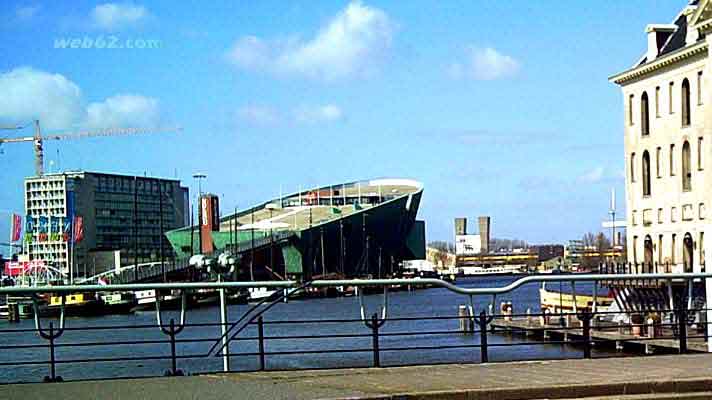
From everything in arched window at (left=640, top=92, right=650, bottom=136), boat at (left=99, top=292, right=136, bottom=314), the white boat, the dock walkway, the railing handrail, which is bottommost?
boat at (left=99, top=292, right=136, bottom=314)

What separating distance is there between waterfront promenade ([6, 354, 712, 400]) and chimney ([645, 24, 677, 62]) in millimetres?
55583

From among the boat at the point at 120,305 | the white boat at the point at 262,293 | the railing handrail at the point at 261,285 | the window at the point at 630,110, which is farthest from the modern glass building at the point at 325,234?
the railing handrail at the point at 261,285

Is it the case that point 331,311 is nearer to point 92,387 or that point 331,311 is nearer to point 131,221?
point 92,387

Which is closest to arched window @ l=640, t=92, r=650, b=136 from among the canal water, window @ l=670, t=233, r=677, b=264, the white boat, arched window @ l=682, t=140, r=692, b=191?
arched window @ l=682, t=140, r=692, b=191

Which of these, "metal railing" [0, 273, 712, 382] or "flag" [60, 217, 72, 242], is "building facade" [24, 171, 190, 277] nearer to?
"flag" [60, 217, 72, 242]

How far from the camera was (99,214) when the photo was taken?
183375mm

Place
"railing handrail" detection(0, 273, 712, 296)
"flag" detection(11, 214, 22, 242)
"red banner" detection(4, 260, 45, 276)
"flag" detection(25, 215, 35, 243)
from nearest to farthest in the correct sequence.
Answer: "railing handrail" detection(0, 273, 712, 296)
"red banner" detection(4, 260, 45, 276)
"flag" detection(11, 214, 22, 242)
"flag" detection(25, 215, 35, 243)

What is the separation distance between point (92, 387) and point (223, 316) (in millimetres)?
3069

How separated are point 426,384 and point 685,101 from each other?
53826 millimetres

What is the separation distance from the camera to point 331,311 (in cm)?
8169

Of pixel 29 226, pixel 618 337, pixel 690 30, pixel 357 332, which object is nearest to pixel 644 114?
pixel 690 30

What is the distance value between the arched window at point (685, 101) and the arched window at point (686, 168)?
125cm

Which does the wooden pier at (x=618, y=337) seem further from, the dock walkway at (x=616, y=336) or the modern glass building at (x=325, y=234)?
the modern glass building at (x=325, y=234)

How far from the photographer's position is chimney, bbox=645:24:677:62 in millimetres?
68188
